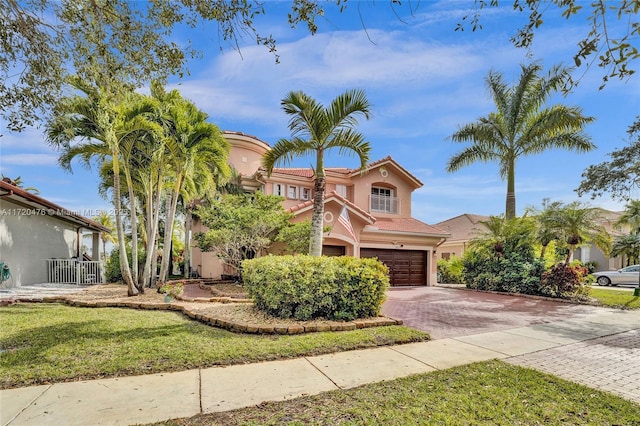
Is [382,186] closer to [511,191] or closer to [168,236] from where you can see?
[511,191]

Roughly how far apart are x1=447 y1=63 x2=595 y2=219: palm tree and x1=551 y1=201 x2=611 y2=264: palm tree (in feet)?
10.8

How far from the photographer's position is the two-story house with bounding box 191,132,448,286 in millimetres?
19344

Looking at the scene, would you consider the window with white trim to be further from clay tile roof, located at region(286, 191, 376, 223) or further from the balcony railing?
clay tile roof, located at region(286, 191, 376, 223)

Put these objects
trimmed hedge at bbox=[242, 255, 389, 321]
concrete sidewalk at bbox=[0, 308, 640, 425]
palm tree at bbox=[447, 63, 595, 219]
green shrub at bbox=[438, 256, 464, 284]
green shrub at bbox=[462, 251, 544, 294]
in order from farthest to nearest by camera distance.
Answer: green shrub at bbox=[438, 256, 464, 284]
palm tree at bbox=[447, 63, 595, 219]
green shrub at bbox=[462, 251, 544, 294]
trimmed hedge at bbox=[242, 255, 389, 321]
concrete sidewalk at bbox=[0, 308, 640, 425]

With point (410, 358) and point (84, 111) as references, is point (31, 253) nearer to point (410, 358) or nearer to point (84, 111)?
point (84, 111)

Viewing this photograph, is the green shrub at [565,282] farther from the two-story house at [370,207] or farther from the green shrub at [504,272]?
the two-story house at [370,207]

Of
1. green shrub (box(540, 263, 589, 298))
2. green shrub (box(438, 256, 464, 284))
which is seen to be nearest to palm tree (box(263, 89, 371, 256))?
green shrub (box(540, 263, 589, 298))

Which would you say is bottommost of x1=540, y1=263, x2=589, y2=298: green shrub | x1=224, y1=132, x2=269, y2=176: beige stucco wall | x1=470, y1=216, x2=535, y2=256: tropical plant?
x1=540, y1=263, x2=589, y2=298: green shrub

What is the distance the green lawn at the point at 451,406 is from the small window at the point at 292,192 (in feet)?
52.2

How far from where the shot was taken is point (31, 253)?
49.1 ft

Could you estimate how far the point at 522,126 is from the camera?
18516 mm

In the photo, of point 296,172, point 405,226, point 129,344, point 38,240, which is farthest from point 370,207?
point 38,240

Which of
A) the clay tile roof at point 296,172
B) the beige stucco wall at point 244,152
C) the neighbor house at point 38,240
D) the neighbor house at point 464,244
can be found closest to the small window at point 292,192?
the clay tile roof at point 296,172

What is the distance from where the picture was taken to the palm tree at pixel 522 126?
17.5 metres
